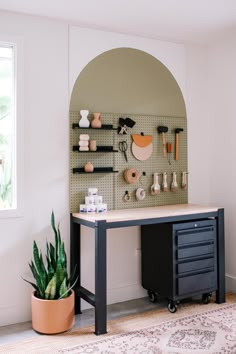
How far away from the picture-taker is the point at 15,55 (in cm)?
309

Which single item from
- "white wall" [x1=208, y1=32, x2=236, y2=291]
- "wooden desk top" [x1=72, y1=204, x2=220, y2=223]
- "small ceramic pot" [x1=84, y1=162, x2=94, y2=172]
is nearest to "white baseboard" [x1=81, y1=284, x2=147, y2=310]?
"wooden desk top" [x1=72, y1=204, x2=220, y2=223]

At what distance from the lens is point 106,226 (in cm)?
286

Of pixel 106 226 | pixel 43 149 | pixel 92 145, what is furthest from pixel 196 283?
pixel 43 149

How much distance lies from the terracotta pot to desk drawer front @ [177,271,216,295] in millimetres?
956

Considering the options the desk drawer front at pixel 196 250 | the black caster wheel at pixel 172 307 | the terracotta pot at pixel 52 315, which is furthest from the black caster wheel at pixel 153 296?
the terracotta pot at pixel 52 315

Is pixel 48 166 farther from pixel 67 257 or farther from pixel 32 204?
pixel 67 257

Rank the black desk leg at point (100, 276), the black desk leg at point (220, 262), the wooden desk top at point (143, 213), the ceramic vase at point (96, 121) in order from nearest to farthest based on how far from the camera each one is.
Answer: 1. the black desk leg at point (100, 276)
2. the wooden desk top at point (143, 213)
3. the ceramic vase at point (96, 121)
4. the black desk leg at point (220, 262)

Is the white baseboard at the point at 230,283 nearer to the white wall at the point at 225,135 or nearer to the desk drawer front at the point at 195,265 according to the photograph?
the white wall at the point at 225,135

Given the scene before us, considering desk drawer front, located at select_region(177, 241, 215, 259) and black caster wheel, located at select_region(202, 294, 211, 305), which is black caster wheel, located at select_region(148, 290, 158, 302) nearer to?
black caster wheel, located at select_region(202, 294, 211, 305)

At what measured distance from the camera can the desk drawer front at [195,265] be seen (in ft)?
10.5

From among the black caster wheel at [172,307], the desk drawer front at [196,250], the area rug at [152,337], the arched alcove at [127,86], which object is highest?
the arched alcove at [127,86]

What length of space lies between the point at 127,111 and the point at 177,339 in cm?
198

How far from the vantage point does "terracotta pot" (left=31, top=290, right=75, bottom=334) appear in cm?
283

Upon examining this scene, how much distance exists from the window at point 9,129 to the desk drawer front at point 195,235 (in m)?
1.36
